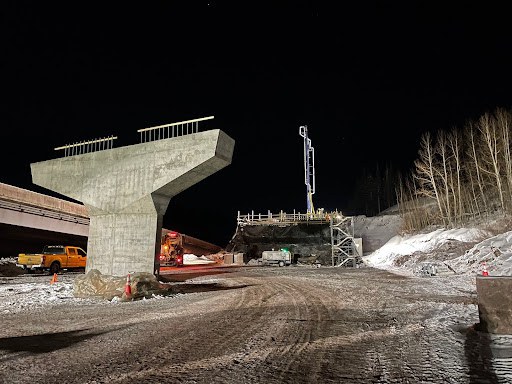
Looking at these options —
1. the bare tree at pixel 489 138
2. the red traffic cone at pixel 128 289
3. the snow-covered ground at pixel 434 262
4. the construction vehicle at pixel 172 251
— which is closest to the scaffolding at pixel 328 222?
the snow-covered ground at pixel 434 262

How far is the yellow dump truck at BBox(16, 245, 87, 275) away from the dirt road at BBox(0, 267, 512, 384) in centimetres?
1756

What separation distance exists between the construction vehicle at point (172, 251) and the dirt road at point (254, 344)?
30609 millimetres

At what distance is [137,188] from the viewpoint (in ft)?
51.3

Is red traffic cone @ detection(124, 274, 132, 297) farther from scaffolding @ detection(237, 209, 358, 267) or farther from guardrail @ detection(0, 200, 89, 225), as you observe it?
scaffolding @ detection(237, 209, 358, 267)

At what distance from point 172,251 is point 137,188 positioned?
2739 cm

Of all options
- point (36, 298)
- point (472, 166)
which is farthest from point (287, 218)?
point (36, 298)

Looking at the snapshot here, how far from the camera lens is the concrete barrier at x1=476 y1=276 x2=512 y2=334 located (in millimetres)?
6496

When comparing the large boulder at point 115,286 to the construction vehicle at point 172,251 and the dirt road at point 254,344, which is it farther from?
the construction vehicle at point 172,251

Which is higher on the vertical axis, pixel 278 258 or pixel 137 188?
pixel 137 188

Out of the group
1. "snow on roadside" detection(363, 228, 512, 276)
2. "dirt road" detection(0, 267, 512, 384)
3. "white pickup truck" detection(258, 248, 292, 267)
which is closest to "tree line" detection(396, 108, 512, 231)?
"snow on roadside" detection(363, 228, 512, 276)

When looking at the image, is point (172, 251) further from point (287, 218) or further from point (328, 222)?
point (328, 222)

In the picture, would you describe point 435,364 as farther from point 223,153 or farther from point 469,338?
point 223,153

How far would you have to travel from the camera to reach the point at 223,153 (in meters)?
14.8

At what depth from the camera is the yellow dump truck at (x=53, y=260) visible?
26.1 meters
